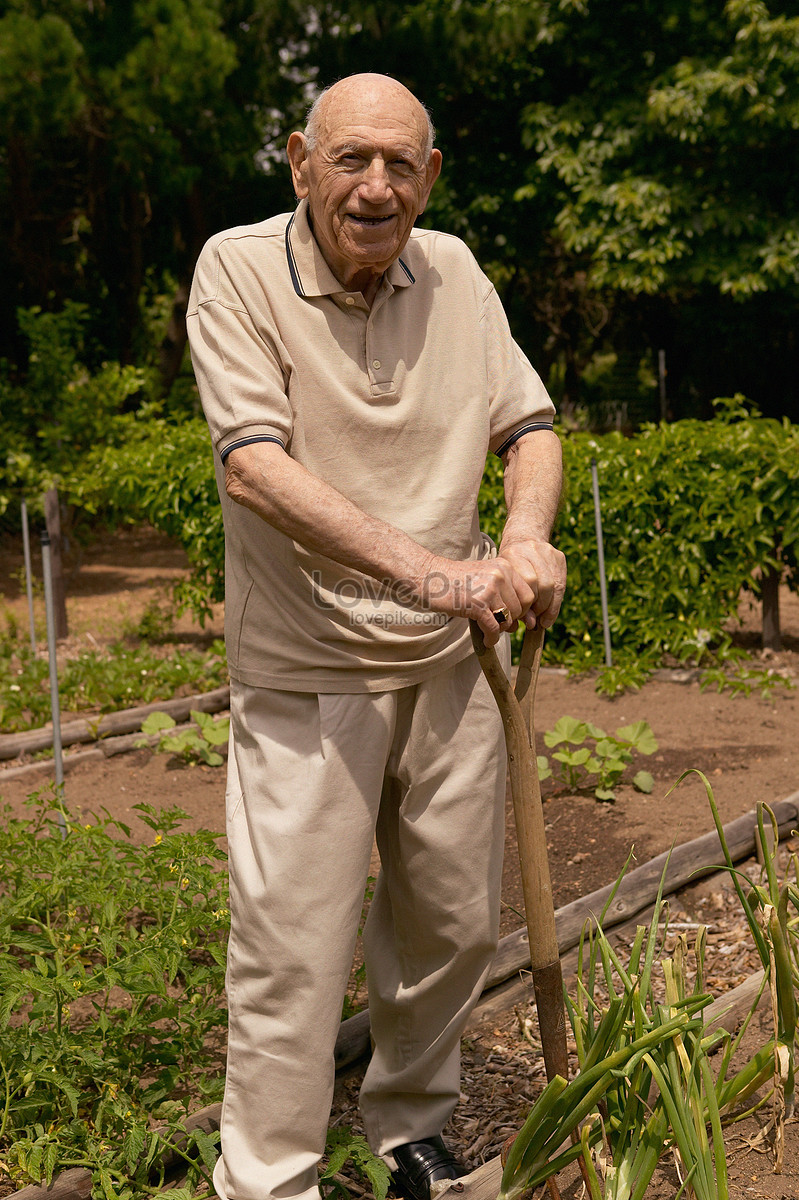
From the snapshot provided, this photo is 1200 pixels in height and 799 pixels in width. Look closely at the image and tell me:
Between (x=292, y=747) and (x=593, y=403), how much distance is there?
18934 millimetres

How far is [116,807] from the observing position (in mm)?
4727

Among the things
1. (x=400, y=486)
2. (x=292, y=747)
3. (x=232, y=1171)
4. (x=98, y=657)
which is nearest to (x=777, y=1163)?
(x=232, y=1171)

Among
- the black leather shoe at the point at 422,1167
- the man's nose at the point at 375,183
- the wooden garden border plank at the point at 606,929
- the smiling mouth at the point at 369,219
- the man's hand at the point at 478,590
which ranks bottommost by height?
the black leather shoe at the point at 422,1167

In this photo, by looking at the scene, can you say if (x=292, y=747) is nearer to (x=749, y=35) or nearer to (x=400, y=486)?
(x=400, y=486)

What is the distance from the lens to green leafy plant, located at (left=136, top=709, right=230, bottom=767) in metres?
5.16

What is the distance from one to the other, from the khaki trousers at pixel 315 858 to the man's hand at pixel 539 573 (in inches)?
12.1

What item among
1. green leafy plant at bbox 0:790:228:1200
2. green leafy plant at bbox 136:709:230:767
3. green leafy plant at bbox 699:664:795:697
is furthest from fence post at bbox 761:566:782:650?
green leafy plant at bbox 0:790:228:1200

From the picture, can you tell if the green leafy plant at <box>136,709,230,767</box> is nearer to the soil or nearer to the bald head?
the soil

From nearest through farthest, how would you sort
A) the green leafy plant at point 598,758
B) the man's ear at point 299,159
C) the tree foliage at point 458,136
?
the man's ear at point 299,159
the green leafy plant at point 598,758
the tree foliage at point 458,136

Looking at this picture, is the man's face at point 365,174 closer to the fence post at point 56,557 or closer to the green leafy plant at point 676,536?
the green leafy plant at point 676,536

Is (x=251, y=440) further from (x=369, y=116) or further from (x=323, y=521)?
(x=369, y=116)

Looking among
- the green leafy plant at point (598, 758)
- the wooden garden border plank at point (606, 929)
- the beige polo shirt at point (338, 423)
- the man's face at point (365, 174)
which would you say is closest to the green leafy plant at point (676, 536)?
the green leafy plant at point (598, 758)

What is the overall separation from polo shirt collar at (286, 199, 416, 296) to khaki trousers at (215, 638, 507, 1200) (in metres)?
0.69

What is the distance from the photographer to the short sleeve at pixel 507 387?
2143mm
